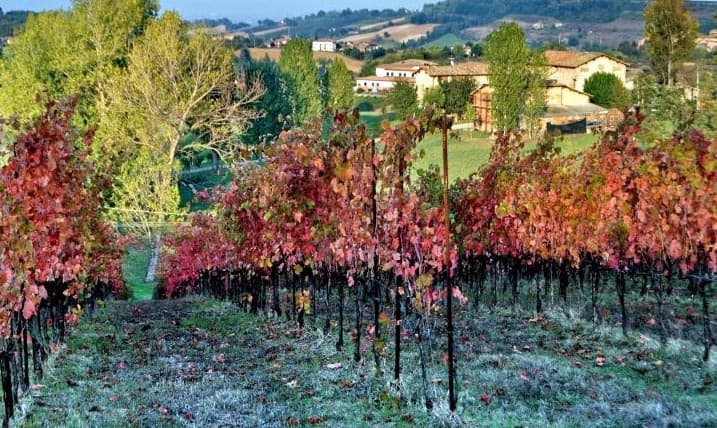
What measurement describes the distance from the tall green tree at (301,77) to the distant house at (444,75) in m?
13.5

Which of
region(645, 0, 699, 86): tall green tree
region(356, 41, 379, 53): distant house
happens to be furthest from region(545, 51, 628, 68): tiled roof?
region(356, 41, 379, 53): distant house

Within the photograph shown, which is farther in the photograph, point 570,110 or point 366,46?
point 366,46

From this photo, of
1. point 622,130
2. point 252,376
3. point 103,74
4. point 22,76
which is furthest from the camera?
point 22,76

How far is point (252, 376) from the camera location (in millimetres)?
8344

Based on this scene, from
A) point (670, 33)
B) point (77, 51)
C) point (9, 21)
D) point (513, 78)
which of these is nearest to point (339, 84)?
point (513, 78)

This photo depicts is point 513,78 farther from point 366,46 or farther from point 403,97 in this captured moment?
point 366,46

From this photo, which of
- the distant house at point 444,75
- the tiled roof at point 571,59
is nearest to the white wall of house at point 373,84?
the distant house at point 444,75

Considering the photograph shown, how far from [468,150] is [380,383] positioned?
45.3m

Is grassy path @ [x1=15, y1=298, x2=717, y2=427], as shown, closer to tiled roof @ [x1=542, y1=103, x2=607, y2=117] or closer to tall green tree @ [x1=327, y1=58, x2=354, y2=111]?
tiled roof @ [x1=542, y1=103, x2=607, y2=117]

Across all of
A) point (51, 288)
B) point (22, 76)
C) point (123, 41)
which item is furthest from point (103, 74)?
point (51, 288)

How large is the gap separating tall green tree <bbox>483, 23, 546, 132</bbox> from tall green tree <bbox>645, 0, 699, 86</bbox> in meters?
9.11

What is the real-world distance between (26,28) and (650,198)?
37.5m

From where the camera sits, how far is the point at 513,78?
5575cm

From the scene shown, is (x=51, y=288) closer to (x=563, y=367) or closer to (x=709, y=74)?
(x=563, y=367)
